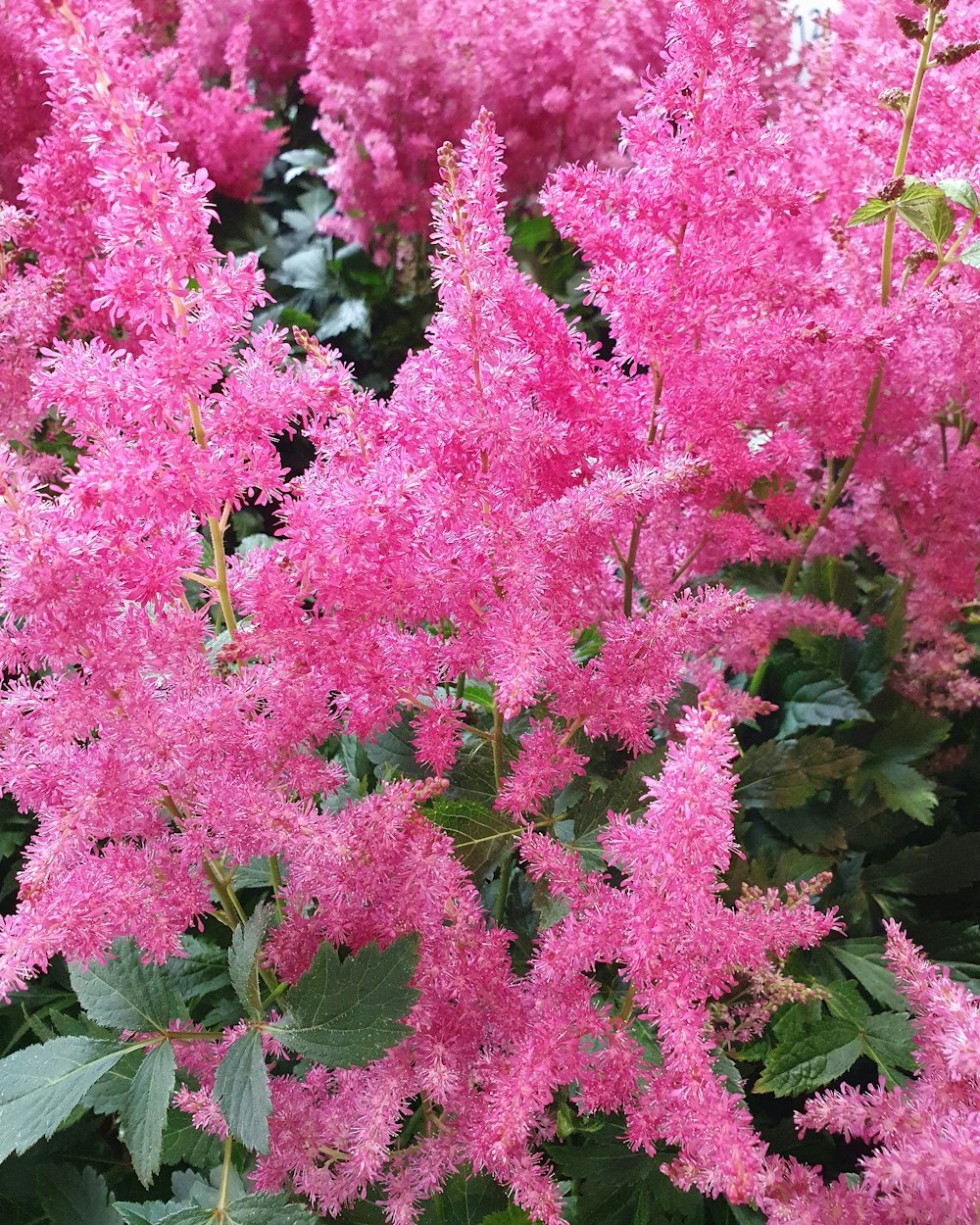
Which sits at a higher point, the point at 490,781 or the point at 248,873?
the point at 490,781

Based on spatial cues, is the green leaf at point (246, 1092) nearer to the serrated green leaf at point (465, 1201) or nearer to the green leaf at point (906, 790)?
the serrated green leaf at point (465, 1201)

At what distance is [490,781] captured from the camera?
0.82 meters

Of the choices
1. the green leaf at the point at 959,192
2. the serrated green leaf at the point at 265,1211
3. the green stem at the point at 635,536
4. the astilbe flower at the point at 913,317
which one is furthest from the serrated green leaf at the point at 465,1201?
the green leaf at the point at 959,192

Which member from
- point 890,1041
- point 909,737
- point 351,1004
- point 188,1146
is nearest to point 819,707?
point 909,737

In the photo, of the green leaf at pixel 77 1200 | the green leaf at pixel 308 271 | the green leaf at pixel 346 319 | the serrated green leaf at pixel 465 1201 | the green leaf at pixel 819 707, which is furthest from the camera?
the green leaf at pixel 308 271

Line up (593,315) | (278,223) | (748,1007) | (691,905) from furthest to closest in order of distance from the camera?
(278,223)
(593,315)
(748,1007)
(691,905)

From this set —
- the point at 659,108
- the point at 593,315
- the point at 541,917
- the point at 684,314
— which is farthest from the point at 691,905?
the point at 593,315

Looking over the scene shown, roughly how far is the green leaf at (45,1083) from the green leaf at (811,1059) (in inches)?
21.2

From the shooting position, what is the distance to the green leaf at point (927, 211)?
2.44ft

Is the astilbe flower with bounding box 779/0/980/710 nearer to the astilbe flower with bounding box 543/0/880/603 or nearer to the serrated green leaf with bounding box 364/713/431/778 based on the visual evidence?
the astilbe flower with bounding box 543/0/880/603

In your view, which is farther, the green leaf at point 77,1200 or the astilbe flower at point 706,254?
A: the green leaf at point 77,1200

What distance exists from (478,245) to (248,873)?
1.83 ft

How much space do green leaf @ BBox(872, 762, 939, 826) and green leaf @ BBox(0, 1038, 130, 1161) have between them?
79 cm

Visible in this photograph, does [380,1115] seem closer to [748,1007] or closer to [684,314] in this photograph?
[748,1007]
